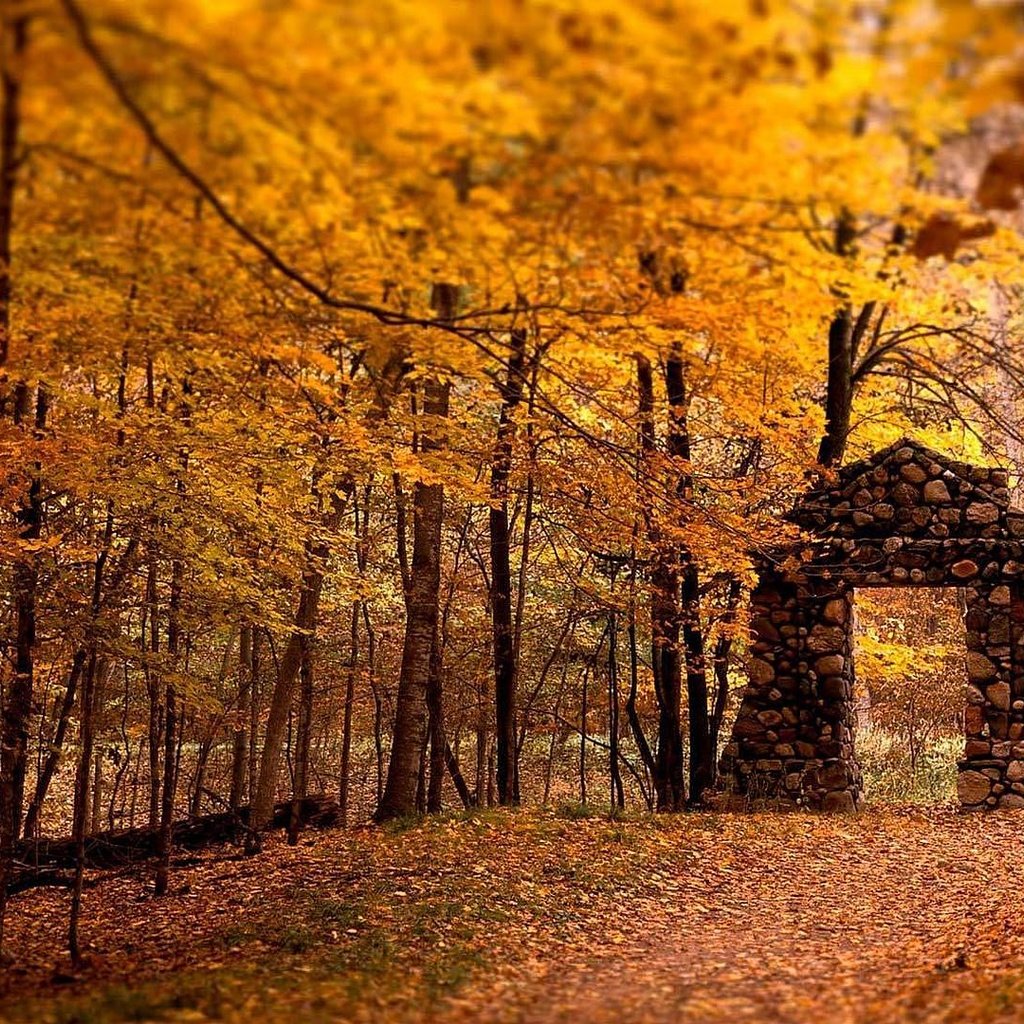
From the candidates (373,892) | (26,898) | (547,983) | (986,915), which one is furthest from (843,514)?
(26,898)

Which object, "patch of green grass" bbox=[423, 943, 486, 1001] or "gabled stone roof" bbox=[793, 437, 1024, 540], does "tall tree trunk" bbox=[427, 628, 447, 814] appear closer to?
"gabled stone roof" bbox=[793, 437, 1024, 540]

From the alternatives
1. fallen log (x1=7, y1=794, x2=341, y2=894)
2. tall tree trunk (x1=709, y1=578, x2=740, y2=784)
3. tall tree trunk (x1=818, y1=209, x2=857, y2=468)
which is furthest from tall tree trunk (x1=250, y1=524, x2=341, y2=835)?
tall tree trunk (x1=818, y1=209, x2=857, y2=468)

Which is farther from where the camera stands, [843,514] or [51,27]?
[843,514]

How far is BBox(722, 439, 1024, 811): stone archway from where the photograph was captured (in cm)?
1190

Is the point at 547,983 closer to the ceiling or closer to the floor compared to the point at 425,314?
closer to the floor

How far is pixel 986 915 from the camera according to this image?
7250 millimetres

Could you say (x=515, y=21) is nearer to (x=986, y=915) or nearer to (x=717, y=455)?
(x=986, y=915)

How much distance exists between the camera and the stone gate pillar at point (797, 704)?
12.2 meters

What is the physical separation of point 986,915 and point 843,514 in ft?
19.5

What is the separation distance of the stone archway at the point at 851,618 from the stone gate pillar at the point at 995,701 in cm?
1

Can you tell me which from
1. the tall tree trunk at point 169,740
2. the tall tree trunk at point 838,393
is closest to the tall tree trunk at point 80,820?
the tall tree trunk at point 169,740

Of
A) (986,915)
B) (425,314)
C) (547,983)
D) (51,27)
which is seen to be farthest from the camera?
(986,915)

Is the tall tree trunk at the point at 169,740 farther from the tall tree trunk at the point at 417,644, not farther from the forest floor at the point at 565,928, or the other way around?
the tall tree trunk at the point at 417,644

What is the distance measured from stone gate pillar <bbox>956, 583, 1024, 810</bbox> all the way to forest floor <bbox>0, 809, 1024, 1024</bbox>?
50 centimetres
